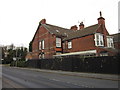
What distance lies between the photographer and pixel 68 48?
116ft

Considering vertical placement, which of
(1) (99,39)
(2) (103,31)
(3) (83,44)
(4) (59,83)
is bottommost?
(4) (59,83)

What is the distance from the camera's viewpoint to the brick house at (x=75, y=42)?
93.8 feet

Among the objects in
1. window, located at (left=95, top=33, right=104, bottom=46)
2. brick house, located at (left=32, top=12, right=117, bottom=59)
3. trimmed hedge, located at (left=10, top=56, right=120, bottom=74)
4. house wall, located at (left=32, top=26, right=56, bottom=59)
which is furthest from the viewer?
house wall, located at (left=32, top=26, right=56, bottom=59)

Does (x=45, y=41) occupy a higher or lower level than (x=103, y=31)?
lower

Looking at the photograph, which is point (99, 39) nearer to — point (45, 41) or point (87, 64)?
point (87, 64)

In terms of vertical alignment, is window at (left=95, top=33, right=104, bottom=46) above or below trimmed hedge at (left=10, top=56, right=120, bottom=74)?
above

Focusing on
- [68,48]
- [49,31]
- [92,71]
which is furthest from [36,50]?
[92,71]

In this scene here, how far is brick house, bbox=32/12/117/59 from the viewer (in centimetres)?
2859

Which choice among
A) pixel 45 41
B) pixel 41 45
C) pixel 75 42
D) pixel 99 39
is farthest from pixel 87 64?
pixel 41 45

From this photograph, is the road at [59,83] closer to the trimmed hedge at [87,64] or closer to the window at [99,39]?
the trimmed hedge at [87,64]

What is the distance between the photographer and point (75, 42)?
1299 inches

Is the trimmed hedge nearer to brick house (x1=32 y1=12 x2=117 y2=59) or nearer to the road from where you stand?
brick house (x1=32 y1=12 x2=117 y2=59)

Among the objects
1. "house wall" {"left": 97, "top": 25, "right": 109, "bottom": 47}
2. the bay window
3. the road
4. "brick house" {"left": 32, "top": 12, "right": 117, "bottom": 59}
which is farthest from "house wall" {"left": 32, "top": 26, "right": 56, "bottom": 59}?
the road

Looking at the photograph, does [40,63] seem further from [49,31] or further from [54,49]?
[49,31]
